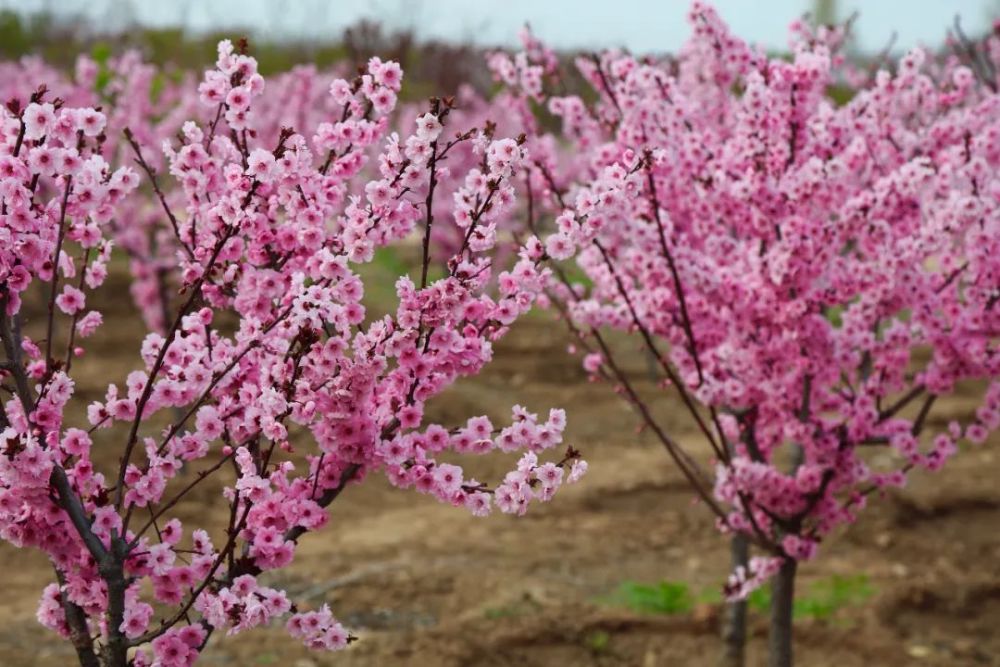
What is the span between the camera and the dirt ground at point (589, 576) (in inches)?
220

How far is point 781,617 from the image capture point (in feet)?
14.8

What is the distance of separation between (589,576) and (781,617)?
228cm

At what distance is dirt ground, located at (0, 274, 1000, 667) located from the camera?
220 inches

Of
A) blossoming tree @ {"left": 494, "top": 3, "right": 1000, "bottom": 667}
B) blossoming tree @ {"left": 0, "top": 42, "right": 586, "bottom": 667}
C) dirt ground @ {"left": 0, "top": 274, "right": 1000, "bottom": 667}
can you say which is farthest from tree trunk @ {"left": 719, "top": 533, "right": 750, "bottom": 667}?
blossoming tree @ {"left": 0, "top": 42, "right": 586, "bottom": 667}

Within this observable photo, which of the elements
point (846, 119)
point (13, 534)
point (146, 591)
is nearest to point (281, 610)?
point (13, 534)

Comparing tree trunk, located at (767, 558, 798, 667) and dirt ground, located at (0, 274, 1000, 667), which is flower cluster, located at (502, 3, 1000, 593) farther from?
dirt ground, located at (0, 274, 1000, 667)

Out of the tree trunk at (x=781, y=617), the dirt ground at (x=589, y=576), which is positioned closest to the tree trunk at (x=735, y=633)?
the dirt ground at (x=589, y=576)

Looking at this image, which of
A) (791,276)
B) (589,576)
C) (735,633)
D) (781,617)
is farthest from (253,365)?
(589,576)

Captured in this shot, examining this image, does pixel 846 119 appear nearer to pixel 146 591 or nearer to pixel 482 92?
pixel 146 591

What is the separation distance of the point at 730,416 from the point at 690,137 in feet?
4.01

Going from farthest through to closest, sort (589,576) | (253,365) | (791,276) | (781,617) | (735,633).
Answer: (589,576)
(735,633)
(781,617)
(791,276)
(253,365)

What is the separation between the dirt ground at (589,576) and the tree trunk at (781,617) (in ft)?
3.53

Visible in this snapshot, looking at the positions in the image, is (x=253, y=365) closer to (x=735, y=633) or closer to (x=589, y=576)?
(x=735, y=633)

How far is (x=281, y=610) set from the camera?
8.30ft
